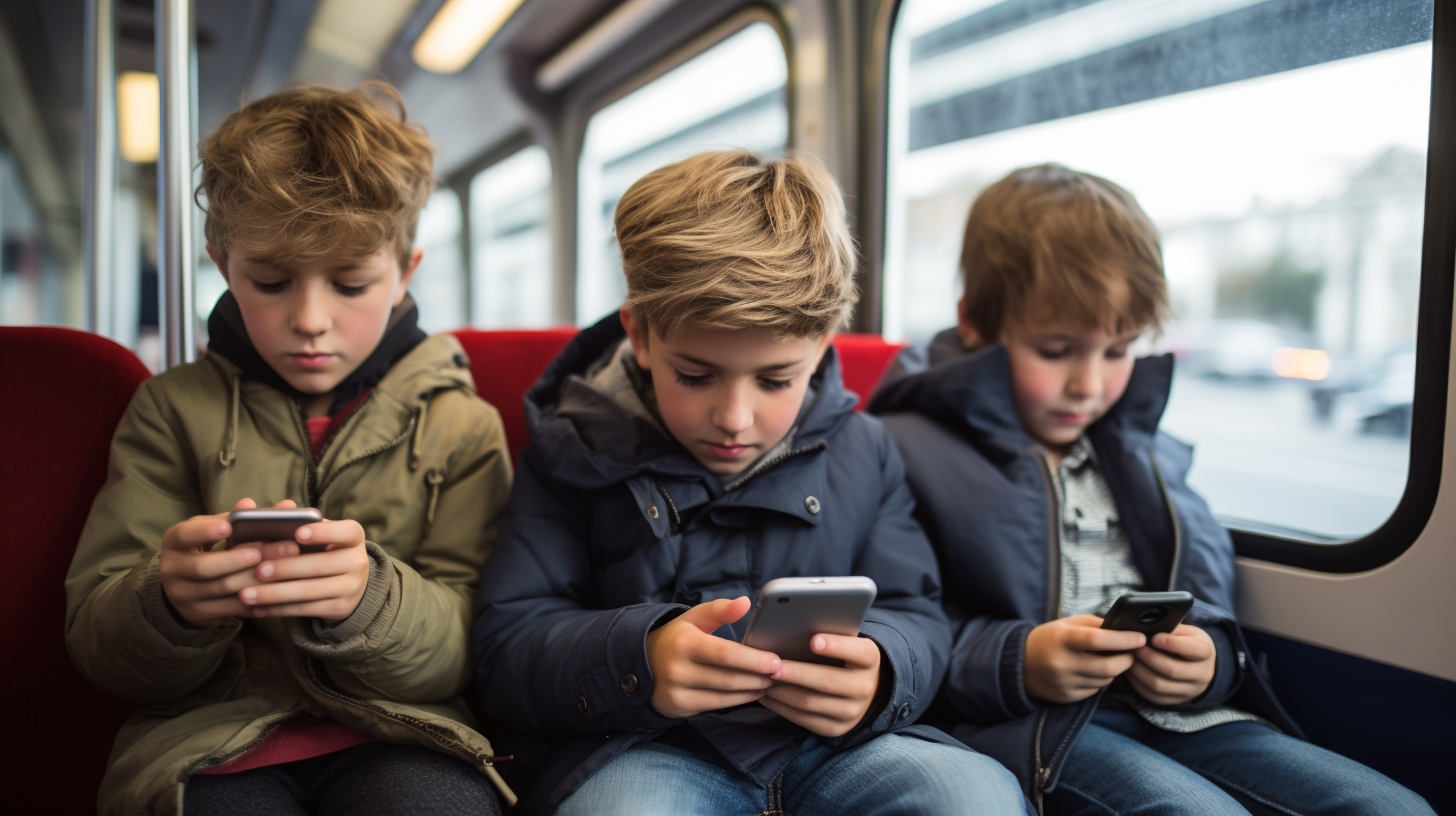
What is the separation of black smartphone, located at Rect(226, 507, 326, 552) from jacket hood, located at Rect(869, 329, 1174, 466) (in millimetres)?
1055

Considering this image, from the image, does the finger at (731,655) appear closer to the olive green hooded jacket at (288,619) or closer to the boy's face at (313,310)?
the olive green hooded jacket at (288,619)

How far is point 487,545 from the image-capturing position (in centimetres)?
134

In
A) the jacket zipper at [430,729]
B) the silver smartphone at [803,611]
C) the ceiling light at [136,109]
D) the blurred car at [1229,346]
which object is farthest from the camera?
the ceiling light at [136,109]

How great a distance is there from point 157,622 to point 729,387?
763mm

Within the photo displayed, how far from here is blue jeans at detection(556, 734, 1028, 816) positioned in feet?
3.36

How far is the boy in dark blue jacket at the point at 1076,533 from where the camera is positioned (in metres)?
1.25

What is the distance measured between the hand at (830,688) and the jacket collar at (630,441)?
24 centimetres

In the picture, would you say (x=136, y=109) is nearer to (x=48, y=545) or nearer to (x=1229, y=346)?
(x=48, y=545)

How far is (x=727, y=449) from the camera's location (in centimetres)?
117

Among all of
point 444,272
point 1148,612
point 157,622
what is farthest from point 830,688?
point 444,272

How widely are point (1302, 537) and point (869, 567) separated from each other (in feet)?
2.89

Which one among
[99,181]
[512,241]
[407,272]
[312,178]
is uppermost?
[512,241]

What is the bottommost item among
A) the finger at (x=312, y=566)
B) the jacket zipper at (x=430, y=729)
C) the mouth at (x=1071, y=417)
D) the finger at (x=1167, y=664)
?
the jacket zipper at (x=430, y=729)

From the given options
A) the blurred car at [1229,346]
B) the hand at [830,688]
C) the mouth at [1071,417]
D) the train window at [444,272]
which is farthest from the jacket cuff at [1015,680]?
the train window at [444,272]
